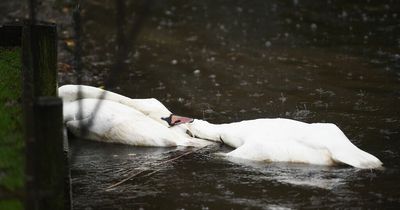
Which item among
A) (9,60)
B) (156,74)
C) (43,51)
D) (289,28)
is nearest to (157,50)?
(156,74)

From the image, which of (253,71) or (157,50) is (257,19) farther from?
(253,71)

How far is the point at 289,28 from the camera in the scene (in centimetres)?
1016

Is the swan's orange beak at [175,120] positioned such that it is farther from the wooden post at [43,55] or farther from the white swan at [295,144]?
the wooden post at [43,55]

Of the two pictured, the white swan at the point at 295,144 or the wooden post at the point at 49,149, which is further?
the white swan at the point at 295,144

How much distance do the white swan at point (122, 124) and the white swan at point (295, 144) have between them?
430 millimetres

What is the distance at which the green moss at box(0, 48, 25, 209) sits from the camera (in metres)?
3.66

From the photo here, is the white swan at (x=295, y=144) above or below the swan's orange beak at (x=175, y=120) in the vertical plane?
below

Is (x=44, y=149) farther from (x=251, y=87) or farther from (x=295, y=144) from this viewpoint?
(x=251, y=87)

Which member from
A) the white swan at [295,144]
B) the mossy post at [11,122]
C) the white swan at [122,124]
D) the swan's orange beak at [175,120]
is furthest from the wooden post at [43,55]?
the white swan at [295,144]

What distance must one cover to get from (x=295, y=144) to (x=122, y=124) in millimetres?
1437

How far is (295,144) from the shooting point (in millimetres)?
4766

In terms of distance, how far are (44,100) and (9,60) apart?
3.17 meters

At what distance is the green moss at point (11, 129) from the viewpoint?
144 inches

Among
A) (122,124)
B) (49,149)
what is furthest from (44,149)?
(122,124)
